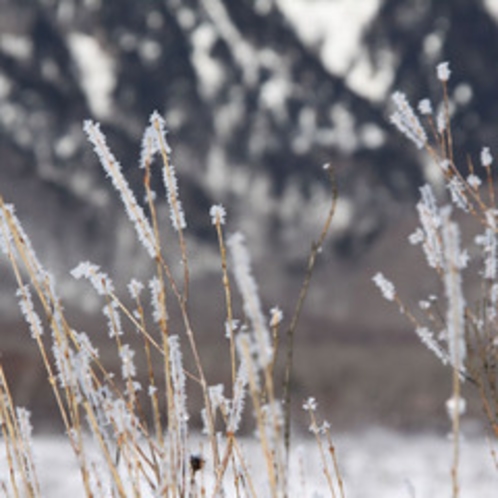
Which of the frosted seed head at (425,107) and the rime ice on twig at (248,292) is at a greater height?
the frosted seed head at (425,107)

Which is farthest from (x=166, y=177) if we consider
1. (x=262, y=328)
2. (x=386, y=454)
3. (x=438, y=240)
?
(x=386, y=454)

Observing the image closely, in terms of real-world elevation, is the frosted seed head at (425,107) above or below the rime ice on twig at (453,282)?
above

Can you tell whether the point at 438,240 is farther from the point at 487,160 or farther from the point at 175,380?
the point at 175,380

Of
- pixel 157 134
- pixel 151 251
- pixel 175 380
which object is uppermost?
pixel 157 134

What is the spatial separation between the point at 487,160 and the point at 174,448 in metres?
1.18

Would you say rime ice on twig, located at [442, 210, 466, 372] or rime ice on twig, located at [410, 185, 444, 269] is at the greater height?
rime ice on twig, located at [410, 185, 444, 269]

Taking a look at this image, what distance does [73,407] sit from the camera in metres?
1.88

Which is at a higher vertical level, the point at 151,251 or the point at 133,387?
the point at 151,251

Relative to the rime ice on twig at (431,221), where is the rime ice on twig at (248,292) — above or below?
below

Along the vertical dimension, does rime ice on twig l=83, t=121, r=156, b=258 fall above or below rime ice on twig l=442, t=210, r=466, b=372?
above

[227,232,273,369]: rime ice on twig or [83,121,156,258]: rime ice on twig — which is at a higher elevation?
[83,121,156,258]: rime ice on twig

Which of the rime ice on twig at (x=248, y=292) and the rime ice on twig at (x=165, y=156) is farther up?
the rime ice on twig at (x=165, y=156)

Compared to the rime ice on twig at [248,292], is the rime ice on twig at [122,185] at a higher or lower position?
higher

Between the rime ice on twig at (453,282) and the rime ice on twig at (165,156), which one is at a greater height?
the rime ice on twig at (165,156)
